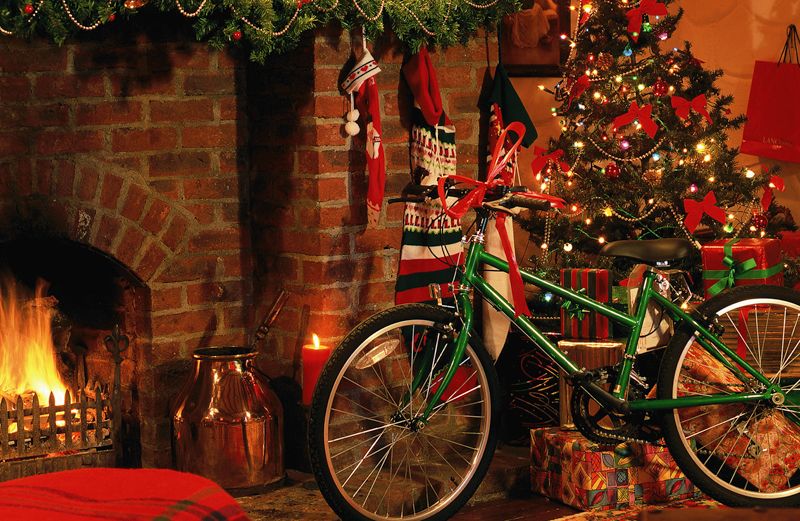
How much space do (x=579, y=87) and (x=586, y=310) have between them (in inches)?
38.3

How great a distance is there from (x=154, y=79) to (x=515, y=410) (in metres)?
1.57

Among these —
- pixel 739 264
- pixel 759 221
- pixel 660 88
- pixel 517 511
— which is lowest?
pixel 517 511

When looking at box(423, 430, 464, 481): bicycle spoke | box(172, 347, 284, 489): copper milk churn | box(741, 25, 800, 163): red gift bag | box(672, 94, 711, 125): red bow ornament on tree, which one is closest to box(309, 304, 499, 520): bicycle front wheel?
box(423, 430, 464, 481): bicycle spoke

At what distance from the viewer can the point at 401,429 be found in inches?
139

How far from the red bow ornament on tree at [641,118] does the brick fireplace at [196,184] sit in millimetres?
689

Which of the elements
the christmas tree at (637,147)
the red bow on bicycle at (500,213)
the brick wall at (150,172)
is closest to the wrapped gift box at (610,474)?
the red bow on bicycle at (500,213)

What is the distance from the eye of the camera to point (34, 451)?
126 inches

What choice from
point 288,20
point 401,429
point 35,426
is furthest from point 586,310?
point 35,426

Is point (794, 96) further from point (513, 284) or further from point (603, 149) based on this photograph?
point (513, 284)

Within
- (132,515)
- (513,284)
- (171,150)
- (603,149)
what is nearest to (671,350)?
(513,284)

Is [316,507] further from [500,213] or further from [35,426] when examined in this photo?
[500,213]

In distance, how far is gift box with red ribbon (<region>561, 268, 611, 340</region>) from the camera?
3.49 m

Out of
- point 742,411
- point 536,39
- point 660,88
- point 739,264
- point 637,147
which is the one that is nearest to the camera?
point 742,411

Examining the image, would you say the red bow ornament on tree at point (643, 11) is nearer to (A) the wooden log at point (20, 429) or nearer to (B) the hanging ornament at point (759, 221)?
(B) the hanging ornament at point (759, 221)
